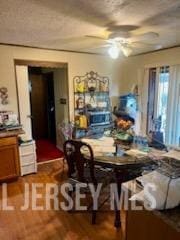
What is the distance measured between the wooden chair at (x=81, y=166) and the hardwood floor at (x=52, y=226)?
16 cm

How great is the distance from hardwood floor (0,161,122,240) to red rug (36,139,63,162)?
5.13 feet

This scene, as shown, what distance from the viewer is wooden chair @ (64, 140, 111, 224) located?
229cm

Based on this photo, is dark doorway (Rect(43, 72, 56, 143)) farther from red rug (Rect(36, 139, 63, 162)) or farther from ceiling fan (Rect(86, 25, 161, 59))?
ceiling fan (Rect(86, 25, 161, 59))

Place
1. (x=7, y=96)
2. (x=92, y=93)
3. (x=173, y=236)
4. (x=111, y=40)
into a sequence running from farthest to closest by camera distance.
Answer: (x=92, y=93), (x=7, y=96), (x=111, y=40), (x=173, y=236)

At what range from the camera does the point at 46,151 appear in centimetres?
470

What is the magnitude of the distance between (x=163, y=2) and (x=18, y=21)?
4.89 ft

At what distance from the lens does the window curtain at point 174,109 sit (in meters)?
3.55

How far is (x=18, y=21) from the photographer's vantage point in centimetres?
218

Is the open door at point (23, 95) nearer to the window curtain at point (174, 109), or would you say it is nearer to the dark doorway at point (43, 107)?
the dark doorway at point (43, 107)

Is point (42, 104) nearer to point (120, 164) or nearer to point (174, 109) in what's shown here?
point (174, 109)

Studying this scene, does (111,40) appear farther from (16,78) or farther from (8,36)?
(16,78)

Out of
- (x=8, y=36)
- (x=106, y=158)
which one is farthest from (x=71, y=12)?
(x=106, y=158)

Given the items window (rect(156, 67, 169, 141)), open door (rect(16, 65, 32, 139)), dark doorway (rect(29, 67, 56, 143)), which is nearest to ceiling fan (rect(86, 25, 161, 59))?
window (rect(156, 67, 169, 141))

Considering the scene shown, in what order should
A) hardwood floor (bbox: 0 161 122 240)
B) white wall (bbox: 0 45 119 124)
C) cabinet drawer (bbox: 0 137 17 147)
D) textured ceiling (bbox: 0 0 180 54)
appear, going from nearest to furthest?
textured ceiling (bbox: 0 0 180 54), hardwood floor (bbox: 0 161 122 240), cabinet drawer (bbox: 0 137 17 147), white wall (bbox: 0 45 119 124)
